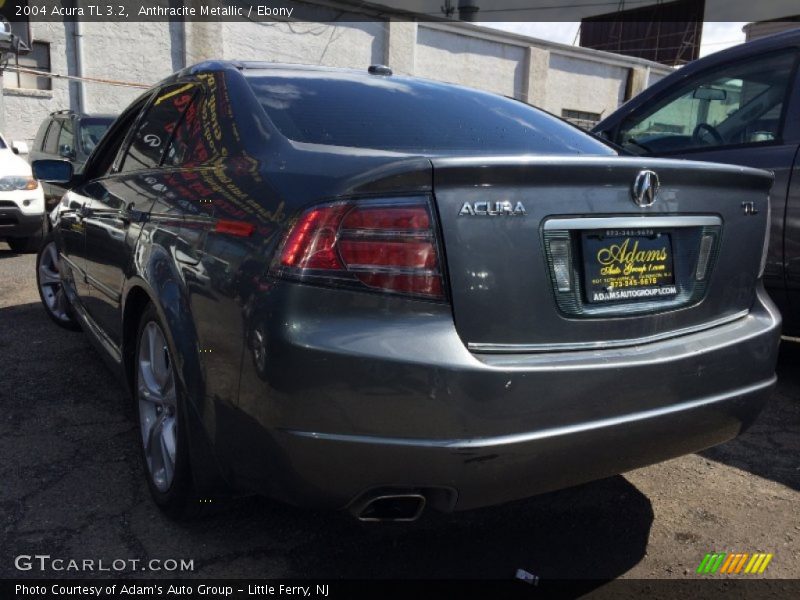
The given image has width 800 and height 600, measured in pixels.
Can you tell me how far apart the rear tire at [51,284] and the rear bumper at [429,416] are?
3.32 m

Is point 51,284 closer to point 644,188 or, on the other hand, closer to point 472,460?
point 472,460

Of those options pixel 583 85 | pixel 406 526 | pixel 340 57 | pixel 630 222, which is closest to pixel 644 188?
pixel 630 222

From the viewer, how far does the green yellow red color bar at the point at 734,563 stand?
235 cm

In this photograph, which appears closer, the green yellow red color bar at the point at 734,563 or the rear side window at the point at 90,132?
the green yellow red color bar at the point at 734,563

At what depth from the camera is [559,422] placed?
6.18ft

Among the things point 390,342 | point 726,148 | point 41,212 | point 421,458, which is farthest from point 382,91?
point 41,212

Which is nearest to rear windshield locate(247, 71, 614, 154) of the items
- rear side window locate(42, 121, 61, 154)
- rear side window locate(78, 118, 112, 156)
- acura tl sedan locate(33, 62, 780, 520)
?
acura tl sedan locate(33, 62, 780, 520)

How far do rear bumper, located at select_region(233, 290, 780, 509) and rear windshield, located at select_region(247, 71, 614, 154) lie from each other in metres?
0.80

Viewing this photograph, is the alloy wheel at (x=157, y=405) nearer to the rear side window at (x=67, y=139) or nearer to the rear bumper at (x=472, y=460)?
the rear bumper at (x=472, y=460)

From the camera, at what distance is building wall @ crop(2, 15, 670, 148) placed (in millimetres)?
15922

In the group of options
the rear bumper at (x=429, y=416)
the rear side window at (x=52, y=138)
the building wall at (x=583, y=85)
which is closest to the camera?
the rear bumper at (x=429, y=416)

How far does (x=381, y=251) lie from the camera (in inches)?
72.0

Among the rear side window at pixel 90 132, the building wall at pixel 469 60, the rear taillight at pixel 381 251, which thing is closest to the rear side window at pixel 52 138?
the rear side window at pixel 90 132

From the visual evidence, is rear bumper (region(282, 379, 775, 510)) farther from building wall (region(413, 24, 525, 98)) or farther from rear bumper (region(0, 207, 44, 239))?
building wall (region(413, 24, 525, 98))
